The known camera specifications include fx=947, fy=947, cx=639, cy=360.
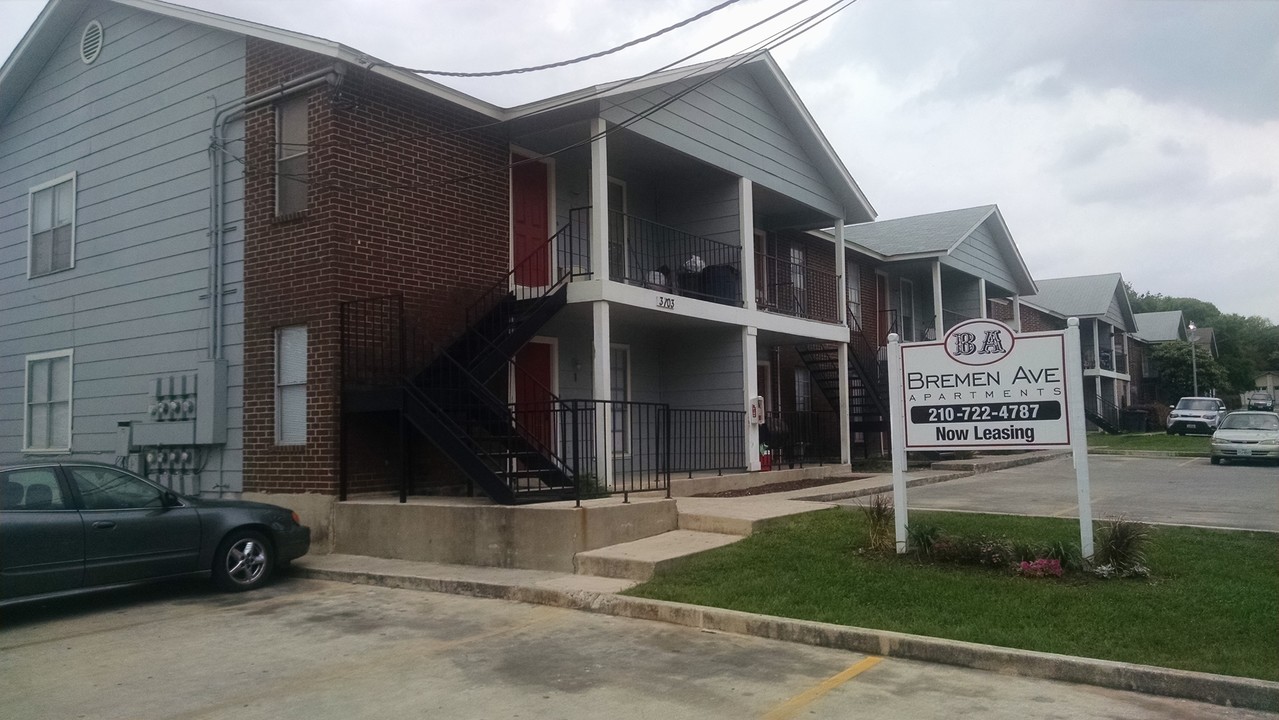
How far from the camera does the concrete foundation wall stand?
9805 mm

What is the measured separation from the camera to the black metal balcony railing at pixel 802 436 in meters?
17.6

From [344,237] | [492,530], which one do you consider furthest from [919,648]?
[344,237]

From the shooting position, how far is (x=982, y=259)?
2728cm

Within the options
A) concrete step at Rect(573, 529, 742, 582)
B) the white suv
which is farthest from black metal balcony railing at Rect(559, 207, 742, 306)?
the white suv

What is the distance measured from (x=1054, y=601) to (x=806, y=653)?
Answer: 214 cm

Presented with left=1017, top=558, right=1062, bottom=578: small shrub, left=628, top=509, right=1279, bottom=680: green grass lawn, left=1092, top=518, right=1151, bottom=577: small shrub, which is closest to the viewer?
left=628, top=509, right=1279, bottom=680: green grass lawn

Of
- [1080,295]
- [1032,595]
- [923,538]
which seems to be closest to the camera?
[1032,595]

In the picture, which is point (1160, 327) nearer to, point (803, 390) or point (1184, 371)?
point (1184, 371)

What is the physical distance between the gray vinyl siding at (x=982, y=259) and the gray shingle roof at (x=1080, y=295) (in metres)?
13.9

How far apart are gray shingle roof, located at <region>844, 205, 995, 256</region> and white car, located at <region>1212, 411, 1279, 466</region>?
7.82 m

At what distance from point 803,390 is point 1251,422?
37.0 feet

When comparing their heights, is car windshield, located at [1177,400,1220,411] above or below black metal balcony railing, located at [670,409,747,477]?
above

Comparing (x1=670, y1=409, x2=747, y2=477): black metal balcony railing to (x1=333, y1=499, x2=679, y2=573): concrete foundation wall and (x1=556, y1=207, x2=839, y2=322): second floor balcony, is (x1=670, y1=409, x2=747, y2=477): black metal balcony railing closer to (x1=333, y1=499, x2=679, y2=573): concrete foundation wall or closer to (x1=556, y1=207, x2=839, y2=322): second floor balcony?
(x1=556, y1=207, x2=839, y2=322): second floor balcony

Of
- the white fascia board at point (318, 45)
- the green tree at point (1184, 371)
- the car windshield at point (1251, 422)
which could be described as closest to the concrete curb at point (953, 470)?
the car windshield at point (1251, 422)
